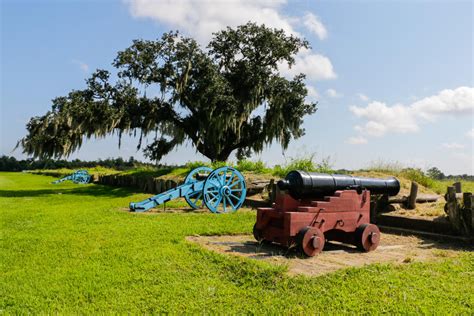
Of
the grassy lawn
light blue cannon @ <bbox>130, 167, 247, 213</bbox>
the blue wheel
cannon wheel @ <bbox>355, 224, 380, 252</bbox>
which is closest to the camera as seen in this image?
the grassy lawn

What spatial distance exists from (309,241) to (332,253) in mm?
566

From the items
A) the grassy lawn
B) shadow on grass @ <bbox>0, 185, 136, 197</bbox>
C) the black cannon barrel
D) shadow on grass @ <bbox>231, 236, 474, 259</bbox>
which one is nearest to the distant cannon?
the black cannon barrel

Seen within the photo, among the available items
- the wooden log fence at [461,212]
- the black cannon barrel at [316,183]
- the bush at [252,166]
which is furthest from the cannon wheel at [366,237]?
the bush at [252,166]

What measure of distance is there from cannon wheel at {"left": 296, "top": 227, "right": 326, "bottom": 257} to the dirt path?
0.10 metres

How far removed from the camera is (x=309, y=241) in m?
5.16

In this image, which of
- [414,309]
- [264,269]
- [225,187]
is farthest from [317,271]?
[225,187]

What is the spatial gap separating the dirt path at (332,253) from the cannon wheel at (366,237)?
0.09 meters

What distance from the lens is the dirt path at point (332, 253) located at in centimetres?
479

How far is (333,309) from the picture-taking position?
3.50m

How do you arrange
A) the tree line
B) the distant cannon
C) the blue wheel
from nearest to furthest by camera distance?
the distant cannon
the blue wheel
the tree line

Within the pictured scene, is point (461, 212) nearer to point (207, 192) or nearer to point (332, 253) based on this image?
point (332, 253)

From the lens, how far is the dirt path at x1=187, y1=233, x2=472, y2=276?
15.7ft

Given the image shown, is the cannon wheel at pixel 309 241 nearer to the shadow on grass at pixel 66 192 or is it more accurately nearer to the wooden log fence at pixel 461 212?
the wooden log fence at pixel 461 212

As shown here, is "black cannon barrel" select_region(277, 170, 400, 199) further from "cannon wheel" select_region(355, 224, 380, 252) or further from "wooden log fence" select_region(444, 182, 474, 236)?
"wooden log fence" select_region(444, 182, 474, 236)
